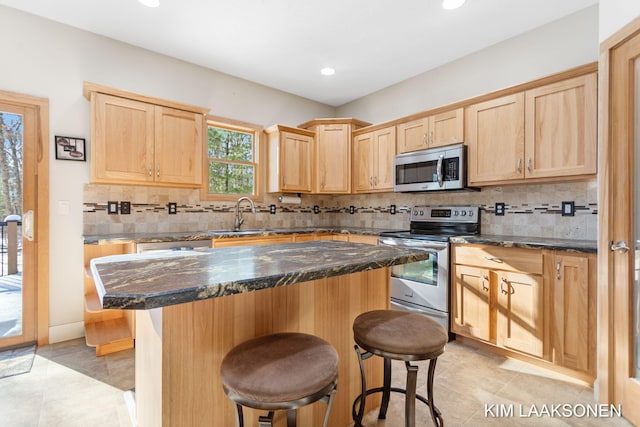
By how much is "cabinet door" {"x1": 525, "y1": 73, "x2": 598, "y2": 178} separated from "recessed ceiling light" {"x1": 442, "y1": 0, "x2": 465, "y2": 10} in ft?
2.93

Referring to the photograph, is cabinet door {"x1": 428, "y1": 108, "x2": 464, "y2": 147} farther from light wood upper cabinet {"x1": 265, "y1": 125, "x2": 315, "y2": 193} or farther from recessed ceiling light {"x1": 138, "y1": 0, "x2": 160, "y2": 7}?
recessed ceiling light {"x1": 138, "y1": 0, "x2": 160, "y2": 7}

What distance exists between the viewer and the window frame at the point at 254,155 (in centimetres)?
349

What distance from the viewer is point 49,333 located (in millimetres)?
2609

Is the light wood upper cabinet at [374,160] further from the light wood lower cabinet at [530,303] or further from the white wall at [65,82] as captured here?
the white wall at [65,82]

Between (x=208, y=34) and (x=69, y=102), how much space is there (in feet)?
4.52

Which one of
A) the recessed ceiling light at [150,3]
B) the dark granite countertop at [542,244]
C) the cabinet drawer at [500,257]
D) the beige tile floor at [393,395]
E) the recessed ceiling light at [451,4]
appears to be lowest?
the beige tile floor at [393,395]

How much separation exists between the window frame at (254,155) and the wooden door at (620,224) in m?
3.26

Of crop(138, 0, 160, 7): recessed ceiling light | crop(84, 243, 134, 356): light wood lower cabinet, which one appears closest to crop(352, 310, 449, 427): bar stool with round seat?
crop(84, 243, 134, 356): light wood lower cabinet

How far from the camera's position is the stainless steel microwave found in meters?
2.85

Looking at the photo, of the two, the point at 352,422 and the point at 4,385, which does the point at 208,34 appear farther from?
the point at 352,422

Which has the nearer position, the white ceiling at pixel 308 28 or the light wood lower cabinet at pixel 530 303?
the light wood lower cabinet at pixel 530 303

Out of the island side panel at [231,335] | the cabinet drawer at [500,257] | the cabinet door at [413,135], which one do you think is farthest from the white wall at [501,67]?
the island side panel at [231,335]

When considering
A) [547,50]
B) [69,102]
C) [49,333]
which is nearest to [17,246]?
[49,333]

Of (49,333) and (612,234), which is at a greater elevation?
(612,234)
